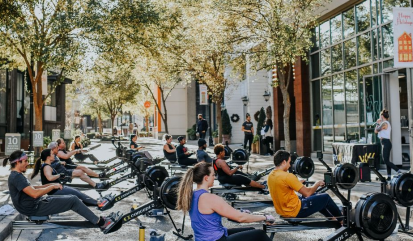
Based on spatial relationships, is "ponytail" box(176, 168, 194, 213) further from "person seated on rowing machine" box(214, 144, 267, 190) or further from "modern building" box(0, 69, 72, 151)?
"modern building" box(0, 69, 72, 151)

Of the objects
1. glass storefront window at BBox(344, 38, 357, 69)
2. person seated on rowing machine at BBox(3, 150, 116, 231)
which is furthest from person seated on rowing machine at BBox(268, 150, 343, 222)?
glass storefront window at BBox(344, 38, 357, 69)

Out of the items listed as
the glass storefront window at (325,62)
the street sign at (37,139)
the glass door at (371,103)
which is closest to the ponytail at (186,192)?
the glass door at (371,103)

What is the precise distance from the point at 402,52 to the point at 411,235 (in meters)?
4.46

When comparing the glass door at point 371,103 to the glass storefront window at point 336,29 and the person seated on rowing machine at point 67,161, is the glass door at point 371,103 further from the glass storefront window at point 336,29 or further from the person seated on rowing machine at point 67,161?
the person seated on rowing machine at point 67,161

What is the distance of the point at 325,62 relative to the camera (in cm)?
1909

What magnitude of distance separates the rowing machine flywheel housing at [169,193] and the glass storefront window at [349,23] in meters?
12.0

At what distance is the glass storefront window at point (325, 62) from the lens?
18812mm

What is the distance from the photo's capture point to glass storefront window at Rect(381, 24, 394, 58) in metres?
14.5

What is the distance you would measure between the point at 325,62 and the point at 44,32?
37.5 ft

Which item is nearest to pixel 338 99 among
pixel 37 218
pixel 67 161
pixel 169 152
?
pixel 169 152

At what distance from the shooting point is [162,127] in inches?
1954

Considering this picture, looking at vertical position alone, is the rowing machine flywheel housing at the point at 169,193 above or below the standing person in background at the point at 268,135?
below

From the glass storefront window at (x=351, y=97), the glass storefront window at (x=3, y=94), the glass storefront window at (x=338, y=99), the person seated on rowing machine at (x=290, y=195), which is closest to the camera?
the person seated on rowing machine at (x=290, y=195)

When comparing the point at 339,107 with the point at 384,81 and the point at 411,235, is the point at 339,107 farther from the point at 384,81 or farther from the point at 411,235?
the point at 411,235
